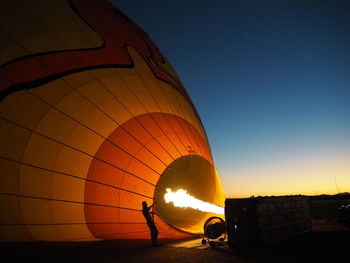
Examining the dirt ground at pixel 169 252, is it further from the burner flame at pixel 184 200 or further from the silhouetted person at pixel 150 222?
the burner flame at pixel 184 200

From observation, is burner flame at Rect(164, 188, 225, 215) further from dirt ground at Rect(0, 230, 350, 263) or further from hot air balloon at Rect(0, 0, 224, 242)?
dirt ground at Rect(0, 230, 350, 263)

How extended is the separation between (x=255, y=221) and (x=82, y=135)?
4.49 m

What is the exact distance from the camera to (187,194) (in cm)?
725

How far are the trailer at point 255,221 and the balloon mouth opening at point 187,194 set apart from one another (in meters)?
1.41

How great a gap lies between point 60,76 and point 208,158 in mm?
5326

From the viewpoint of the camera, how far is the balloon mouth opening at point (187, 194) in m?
6.76

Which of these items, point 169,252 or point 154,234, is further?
point 154,234

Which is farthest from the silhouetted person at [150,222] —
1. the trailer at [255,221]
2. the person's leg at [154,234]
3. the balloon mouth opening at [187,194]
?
the trailer at [255,221]

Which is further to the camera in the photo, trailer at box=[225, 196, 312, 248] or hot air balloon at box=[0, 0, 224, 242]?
trailer at box=[225, 196, 312, 248]

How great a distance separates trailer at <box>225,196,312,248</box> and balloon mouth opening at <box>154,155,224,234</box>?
141 centimetres

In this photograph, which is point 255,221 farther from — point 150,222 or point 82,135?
point 82,135

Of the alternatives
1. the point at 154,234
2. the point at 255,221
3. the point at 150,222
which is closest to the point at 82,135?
the point at 150,222

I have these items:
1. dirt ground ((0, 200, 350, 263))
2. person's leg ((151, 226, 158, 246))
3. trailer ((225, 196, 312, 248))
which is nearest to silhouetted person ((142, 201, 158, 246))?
person's leg ((151, 226, 158, 246))

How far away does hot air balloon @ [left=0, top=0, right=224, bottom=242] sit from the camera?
5.33 metres
